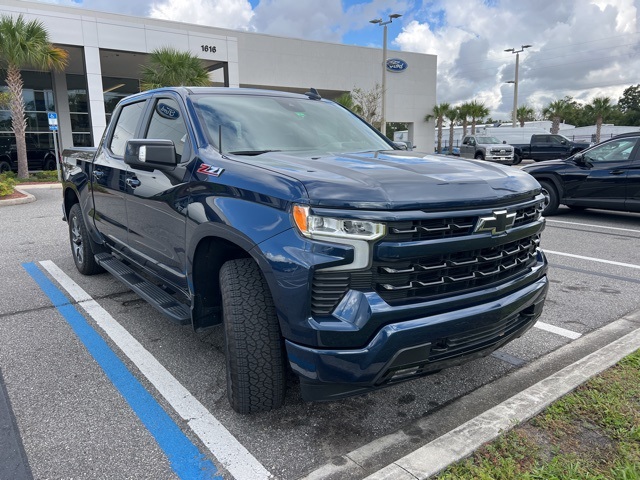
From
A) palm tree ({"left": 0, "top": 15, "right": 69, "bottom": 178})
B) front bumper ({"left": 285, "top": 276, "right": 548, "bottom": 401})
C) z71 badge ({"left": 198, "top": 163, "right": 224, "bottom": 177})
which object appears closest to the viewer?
front bumper ({"left": 285, "top": 276, "right": 548, "bottom": 401})

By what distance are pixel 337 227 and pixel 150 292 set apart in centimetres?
205

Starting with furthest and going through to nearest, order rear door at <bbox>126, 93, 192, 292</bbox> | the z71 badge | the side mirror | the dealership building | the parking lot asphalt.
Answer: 1. the dealership building
2. rear door at <bbox>126, 93, 192, 292</bbox>
3. the side mirror
4. the z71 badge
5. the parking lot asphalt

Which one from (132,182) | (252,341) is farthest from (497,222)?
(132,182)

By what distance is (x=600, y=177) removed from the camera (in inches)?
345

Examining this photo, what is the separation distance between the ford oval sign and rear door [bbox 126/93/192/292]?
37.6 meters

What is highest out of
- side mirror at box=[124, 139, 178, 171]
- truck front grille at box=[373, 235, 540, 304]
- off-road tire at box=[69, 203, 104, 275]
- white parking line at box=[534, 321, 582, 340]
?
side mirror at box=[124, 139, 178, 171]

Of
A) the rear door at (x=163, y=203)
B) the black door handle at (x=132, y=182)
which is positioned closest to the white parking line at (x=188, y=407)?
the rear door at (x=163, y=203)

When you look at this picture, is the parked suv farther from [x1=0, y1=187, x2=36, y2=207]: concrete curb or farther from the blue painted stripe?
the blue painted stripe

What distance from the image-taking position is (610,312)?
443 centimetres

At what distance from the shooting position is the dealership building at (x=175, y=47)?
2081 cm

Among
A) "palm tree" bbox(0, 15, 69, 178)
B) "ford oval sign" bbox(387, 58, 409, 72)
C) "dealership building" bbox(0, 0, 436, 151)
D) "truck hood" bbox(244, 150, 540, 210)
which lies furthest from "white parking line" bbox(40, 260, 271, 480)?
"ford oval sign" bbox(387, 58, 409, 72)

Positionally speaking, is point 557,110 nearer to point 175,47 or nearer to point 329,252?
point 175,47

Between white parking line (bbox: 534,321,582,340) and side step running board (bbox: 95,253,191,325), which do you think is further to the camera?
white parking line (bbox: 534,321,582,340)

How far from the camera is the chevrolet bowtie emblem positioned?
2.44 metres
